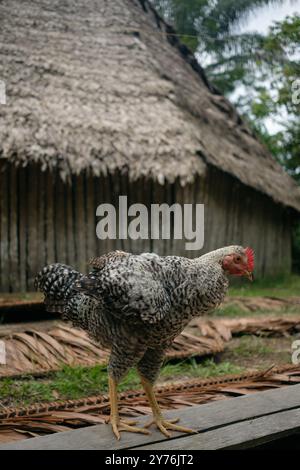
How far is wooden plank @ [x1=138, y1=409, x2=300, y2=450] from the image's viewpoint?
2084 mm

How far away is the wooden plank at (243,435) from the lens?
208 centimetres

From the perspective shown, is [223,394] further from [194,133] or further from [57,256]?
[194,133]

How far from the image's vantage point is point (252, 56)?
357 inches

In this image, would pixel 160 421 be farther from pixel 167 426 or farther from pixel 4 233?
pixel 4 233

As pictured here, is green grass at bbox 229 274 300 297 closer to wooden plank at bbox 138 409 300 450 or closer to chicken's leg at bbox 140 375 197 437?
wooden plank at bbox 138 409 300 450

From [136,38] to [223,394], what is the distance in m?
6.35

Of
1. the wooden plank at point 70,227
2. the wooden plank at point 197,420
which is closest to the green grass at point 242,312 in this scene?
the wooden plank at point 70,227

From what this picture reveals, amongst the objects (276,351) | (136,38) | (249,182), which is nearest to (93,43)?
(136,38)

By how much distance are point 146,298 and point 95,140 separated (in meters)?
4.68

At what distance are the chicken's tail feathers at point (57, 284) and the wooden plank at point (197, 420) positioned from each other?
54 centimetres

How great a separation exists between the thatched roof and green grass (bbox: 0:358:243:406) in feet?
10.3

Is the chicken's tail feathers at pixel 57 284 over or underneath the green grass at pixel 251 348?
over

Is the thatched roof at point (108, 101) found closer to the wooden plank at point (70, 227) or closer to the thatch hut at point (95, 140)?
the thatch hut at point (95, 140)

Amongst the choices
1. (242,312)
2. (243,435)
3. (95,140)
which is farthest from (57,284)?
(95,140)
